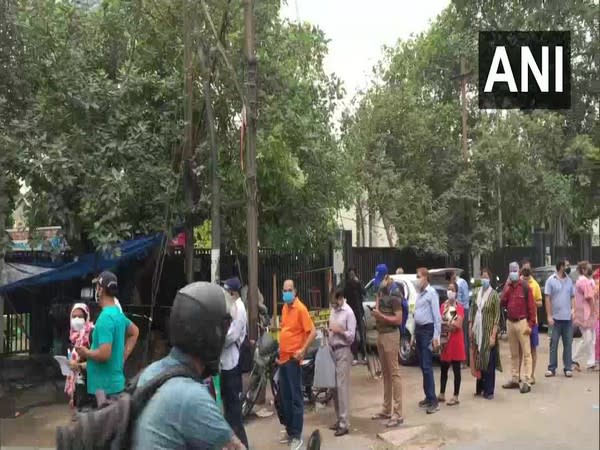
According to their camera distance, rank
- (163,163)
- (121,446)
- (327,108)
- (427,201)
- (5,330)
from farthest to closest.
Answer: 1. (427,201)
2. (327,108)
3. (5,330)
4. (163,163)
5. (121,446)

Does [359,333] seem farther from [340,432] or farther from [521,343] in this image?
[340,432]

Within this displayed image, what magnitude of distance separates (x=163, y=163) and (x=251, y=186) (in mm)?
2168

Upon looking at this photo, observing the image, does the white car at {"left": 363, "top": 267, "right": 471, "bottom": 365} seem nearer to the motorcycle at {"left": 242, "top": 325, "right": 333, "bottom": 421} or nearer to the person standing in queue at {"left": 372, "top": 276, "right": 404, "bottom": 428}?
the motorcycle at {"left": 242, "top": 325, "right": 333, "bottom": 421}

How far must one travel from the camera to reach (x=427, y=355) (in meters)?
8.62

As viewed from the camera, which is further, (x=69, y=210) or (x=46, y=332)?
(x=46, y=332)

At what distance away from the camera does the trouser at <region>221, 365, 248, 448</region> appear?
22.6 feet

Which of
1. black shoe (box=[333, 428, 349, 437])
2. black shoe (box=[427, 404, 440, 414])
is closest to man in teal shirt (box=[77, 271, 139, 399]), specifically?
black shoe (box=[333, 428, 349, 437])

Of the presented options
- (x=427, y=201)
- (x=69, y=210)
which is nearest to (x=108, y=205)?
(x=69, y=210)

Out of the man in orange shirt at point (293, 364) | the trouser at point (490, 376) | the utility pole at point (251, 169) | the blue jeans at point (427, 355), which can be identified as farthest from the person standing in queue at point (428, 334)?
the utility pole at point (251, 169)

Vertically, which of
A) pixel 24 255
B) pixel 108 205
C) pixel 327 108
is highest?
pixel 327 108

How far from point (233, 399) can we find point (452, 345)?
331cm

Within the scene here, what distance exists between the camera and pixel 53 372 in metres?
11.2

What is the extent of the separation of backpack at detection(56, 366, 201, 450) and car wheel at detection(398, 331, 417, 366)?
10355 millimetres

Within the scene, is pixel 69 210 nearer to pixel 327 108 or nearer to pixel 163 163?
pixel 163 163
